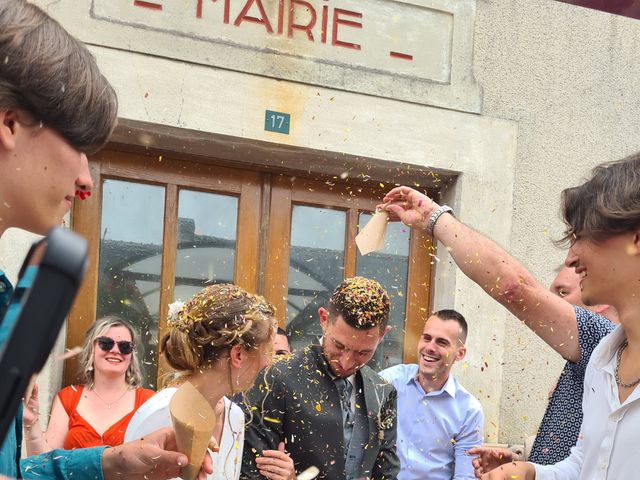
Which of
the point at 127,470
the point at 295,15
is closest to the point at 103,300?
the point at 295,15

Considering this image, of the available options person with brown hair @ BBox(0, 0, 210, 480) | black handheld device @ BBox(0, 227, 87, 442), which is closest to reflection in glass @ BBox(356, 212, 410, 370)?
person with brown hair @ BBox(0, 0, 210, 480)

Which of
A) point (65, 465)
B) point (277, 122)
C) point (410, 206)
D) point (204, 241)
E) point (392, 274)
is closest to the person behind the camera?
point (65, 465)

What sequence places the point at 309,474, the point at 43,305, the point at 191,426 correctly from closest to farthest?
1. the point at 43,305
2. the point at 191,426
3. the point at 309,474

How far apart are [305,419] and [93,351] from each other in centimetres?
157

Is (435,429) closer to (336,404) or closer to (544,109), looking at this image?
(336,404)

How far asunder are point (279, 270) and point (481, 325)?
1341 mm

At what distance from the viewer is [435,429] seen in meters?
4.82

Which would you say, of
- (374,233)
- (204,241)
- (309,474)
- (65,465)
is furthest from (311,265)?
(65,465)

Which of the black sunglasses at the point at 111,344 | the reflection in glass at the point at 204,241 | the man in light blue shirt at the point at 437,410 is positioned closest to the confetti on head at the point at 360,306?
the man in light blue shirt at the point at 437,410

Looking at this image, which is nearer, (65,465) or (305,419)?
(65,465)

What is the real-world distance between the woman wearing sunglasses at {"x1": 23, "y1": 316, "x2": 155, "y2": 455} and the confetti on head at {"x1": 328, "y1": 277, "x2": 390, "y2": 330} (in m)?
1.34

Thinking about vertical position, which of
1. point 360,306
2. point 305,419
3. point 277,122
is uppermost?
point 277,122

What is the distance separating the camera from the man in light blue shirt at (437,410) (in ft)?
15.5

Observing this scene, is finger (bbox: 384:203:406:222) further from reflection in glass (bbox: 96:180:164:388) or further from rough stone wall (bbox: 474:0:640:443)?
rough stone wall (bbox: 474:0:640:443)
